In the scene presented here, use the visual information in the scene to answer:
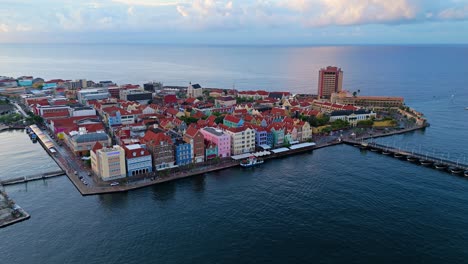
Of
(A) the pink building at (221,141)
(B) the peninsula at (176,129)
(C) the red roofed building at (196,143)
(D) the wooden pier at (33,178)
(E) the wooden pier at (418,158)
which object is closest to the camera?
(D) the wooden pier at (33,178)

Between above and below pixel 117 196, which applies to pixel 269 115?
above

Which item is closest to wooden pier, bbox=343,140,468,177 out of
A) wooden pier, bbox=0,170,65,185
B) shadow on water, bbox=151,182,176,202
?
shadow on water, bbox=151,182,176,202

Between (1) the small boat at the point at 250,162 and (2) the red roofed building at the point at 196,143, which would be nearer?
(2) the red roofed building at the point at 196,143

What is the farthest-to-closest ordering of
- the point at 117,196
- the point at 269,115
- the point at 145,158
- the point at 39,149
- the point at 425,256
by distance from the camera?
1. the point at 269,115
2. the point at 39,149
3. the point at 145,158
4. the point at 117,196
5. the point at 425,256

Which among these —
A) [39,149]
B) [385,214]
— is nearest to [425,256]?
[385,214]

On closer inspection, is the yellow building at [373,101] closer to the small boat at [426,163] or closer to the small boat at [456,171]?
the small boat at [426,163]

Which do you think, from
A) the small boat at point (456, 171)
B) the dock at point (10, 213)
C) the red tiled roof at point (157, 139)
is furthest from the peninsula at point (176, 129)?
the small boat at point (456, 171)

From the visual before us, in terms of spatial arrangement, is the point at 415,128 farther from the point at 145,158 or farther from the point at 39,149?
the point at 39,149

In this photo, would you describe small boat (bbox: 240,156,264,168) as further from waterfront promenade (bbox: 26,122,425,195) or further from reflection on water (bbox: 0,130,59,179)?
reflection on water (bbox: 0,130,59,179)
